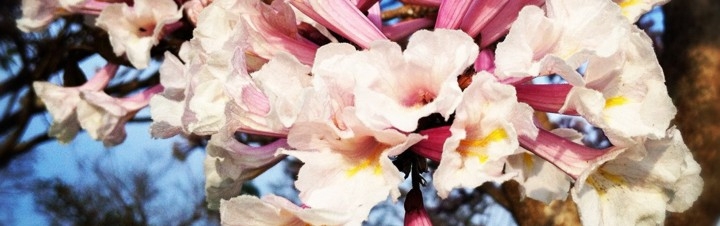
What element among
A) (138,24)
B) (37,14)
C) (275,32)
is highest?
(275,32)

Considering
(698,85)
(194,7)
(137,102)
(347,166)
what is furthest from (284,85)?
(698,85)

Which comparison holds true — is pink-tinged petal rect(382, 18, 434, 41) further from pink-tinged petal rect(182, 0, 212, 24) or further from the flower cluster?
pink-tinged petal rect(182, 0, 212, 24)

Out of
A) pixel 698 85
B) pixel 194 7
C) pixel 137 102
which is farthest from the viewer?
pixel 698 85

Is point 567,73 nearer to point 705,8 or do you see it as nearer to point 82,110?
point 82,110

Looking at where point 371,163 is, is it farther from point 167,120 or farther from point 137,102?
point 137,102

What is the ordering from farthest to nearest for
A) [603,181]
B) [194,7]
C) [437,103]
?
1. [194,7]
2. [603,181]
3. [437,103]

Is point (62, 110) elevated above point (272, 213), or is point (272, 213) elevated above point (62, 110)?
point (272, 213)

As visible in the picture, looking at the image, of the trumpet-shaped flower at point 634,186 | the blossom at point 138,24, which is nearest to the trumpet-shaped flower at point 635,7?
the trumpet-shaped flower at point 634,186
